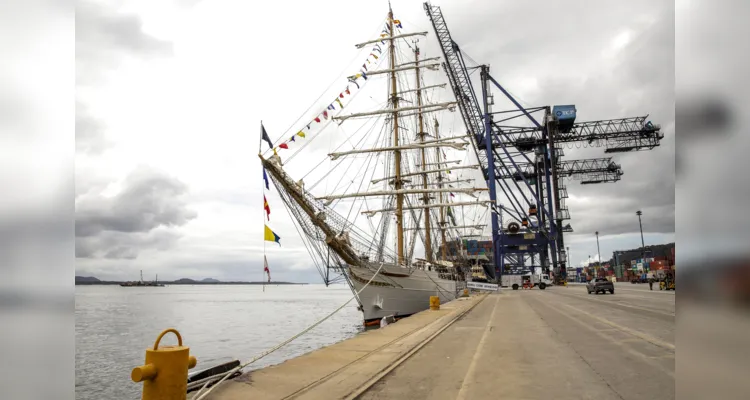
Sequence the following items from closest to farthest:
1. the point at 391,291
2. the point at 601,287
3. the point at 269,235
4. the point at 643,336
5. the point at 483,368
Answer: the point at 483,368, the point at 643,336, the point at 269,235, the point at 391,291, the point at 601,287

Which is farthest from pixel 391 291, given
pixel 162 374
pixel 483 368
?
pixel 162 374

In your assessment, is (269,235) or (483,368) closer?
(483,368)

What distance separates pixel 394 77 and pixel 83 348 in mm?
27736

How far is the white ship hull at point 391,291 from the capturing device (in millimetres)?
Result: 26719

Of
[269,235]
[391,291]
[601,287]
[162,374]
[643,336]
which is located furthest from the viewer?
[601,287]

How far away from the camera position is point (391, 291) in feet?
91.4

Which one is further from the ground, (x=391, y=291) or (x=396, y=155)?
(x=396, y=155)

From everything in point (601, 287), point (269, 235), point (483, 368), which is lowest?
point (601, 287)

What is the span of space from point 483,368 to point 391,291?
804 inches

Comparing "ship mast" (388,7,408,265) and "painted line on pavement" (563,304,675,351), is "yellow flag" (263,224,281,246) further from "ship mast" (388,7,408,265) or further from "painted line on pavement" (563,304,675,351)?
"ship mast" (388,7,408,265)

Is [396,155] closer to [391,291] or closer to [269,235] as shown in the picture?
[391,291]

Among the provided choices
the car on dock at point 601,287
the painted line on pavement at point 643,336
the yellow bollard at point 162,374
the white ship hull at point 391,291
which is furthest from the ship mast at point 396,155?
the yellow bollard at point 162,374

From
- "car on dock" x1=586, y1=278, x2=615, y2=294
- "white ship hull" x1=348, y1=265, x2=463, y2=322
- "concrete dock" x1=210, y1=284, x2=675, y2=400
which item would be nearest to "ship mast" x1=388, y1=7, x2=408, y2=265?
"white ship hull" x1=348, y1=265, x2=463, y2=322
